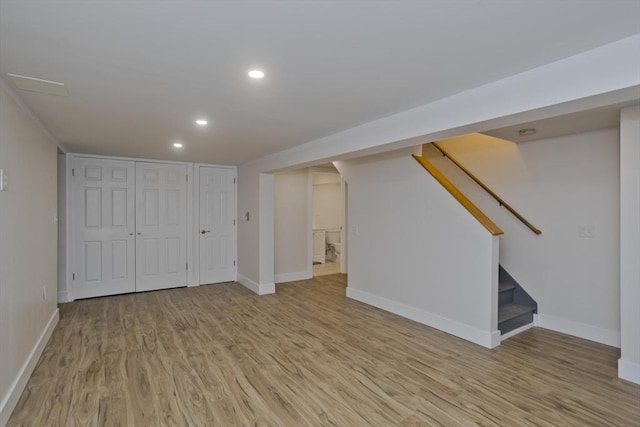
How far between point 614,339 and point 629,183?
1735mm

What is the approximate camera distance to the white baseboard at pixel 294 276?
20.0 feet

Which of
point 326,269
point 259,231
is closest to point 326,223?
point 326,269

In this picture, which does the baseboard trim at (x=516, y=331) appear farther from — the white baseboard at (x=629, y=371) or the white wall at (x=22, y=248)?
the white wall at (x=22, y=248)

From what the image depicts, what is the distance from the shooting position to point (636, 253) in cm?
259

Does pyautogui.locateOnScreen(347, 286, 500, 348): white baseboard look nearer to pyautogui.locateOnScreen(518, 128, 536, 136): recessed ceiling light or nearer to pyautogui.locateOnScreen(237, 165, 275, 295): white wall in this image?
pyautogui.locateOnScreen(237, 165, 275, 295): white wall

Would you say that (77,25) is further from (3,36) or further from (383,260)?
(383,260)

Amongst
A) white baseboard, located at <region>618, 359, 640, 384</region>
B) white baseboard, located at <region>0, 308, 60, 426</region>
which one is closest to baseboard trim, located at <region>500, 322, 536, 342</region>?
white baseboard, located at <region>618, 359, 640, 384</region>

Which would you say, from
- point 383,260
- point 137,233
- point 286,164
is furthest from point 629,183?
point 137,233

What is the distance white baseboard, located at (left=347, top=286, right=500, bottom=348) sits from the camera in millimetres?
3285

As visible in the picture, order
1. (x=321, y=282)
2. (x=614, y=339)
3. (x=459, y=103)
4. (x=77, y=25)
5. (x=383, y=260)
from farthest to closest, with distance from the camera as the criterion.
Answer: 1. (x=321, y=282)
2. (x=383, y=260)
3. (x=614, y=339)
4. (x=459, y=103)
5. (x=77, y=25)

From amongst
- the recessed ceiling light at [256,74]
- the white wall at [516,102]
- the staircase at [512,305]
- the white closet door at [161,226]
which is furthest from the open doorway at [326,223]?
the recessed ceiling light at [256,74]

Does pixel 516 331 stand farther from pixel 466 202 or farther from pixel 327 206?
pixel 327 206

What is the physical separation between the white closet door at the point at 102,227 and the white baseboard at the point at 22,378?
1705 millimetres

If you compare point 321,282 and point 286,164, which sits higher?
point 286,164
